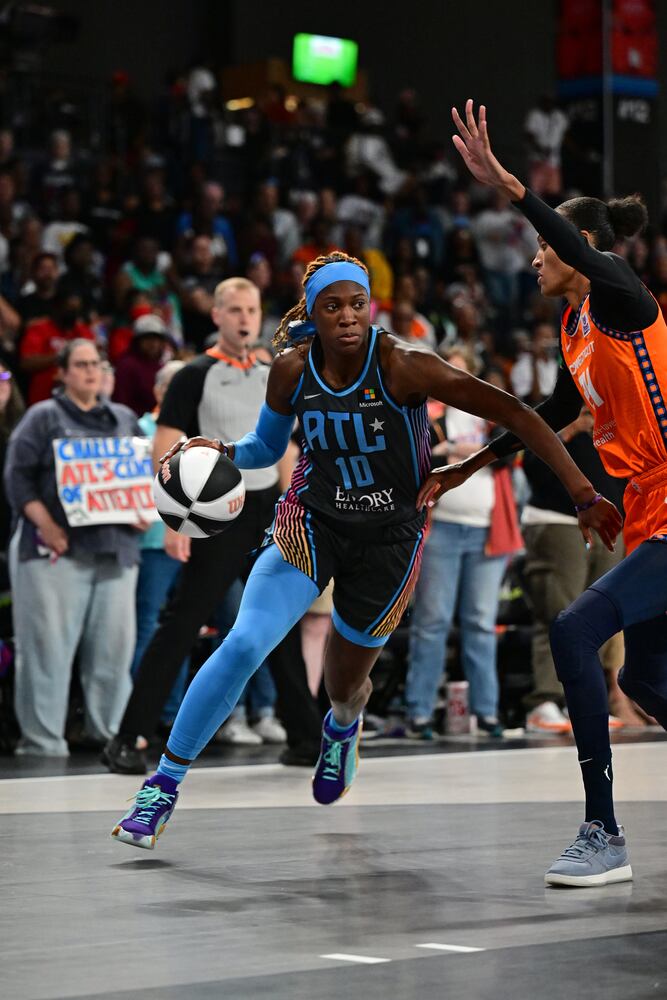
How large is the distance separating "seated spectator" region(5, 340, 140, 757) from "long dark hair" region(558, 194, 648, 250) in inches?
152

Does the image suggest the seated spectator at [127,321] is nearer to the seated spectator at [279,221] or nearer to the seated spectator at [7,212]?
the seated spectator at [7,212]

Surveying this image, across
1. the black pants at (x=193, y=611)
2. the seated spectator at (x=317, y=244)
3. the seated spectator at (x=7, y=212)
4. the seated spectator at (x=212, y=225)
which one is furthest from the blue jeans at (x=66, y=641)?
the seated spectator at (x=317, y=244)

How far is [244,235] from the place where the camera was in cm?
1490

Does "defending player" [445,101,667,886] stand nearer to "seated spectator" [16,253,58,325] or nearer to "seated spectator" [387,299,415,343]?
"seated spectator" [16,253,58,325]

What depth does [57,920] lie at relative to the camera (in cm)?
399

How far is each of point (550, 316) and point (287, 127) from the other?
4816 mm

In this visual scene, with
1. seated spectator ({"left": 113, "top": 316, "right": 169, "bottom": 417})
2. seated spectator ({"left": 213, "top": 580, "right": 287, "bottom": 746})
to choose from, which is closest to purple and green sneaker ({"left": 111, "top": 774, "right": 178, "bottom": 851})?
seated spectator ({"left": 213, "top": 580, "right": 287, "bottom": 746})

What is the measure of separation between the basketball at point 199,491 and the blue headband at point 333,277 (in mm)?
602

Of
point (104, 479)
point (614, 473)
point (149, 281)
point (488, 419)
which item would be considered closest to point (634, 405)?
point (614, 473)

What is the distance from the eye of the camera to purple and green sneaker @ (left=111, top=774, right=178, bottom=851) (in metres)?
4.85

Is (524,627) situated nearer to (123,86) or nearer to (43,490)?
(43,490)

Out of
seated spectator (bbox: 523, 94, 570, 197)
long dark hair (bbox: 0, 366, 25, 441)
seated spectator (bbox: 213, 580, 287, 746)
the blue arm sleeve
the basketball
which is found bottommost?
seated spectator (bbox: 213, 580, 287, 746)

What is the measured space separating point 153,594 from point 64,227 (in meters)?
5.74

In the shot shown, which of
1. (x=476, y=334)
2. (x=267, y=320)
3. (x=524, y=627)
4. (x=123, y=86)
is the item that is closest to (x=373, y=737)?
(x=524, y=627)
